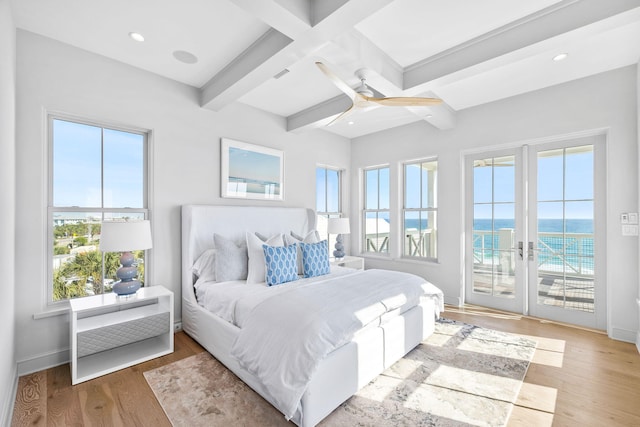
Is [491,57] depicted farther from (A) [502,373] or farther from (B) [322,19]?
(A) [502,373]

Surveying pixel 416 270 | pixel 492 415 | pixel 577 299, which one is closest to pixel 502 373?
pixel 492 415

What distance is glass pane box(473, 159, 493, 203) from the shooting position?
13.2ft

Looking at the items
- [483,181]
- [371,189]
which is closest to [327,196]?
[371,189]

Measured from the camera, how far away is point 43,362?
95.7 inches

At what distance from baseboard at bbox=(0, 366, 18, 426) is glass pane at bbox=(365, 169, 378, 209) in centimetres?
485

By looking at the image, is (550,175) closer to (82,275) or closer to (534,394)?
(534,394)

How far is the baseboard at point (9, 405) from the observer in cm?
172

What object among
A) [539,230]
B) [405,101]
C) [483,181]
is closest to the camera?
[405,101]

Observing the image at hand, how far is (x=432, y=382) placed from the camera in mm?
2240

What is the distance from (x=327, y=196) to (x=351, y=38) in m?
3.24

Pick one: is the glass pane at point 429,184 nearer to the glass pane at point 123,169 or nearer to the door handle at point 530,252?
the door handle at point 530,252

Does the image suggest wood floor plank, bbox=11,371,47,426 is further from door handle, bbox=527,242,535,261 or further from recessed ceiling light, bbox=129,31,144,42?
door handle, bbox=527,242,535,261

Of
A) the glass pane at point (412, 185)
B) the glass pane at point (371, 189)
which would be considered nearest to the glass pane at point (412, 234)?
the glass pane at point (412, 185)

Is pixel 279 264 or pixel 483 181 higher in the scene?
pixel 483 181
